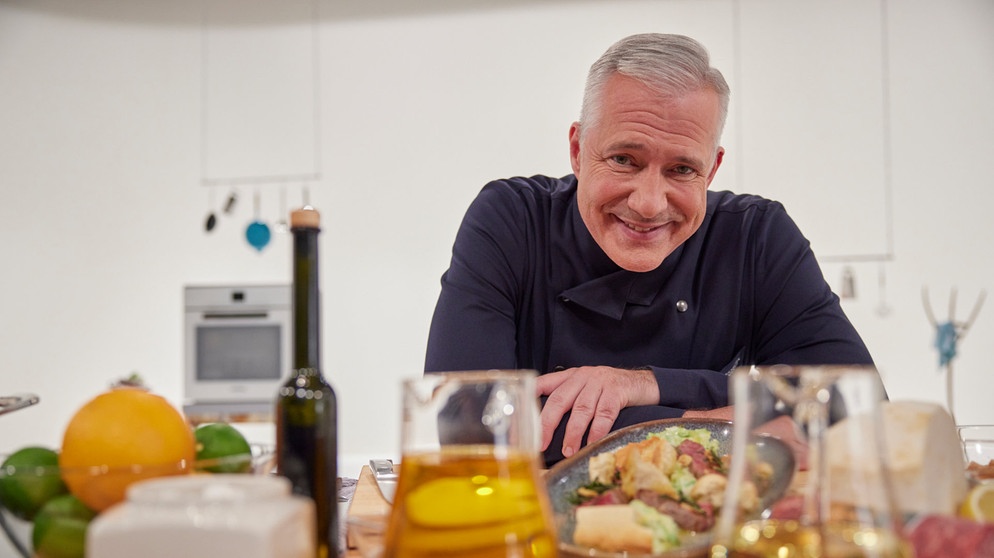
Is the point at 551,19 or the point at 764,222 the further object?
the point at 551,19

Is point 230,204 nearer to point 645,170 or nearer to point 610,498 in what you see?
point 645,170

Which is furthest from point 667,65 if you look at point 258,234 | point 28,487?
point 258,234

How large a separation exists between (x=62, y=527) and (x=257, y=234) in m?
3.37

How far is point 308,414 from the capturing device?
578 millimetres

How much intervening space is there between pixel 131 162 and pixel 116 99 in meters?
0.30

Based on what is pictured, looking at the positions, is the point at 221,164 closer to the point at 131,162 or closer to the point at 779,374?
the point at 131,162

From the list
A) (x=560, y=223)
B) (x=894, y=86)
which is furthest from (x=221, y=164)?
(x=894, y=86)

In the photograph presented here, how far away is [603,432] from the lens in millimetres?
1279

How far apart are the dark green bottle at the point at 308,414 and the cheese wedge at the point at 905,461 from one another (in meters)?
0.32

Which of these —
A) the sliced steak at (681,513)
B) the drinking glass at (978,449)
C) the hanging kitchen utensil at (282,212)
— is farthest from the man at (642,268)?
the hanging kitchen utensil at (282,212)

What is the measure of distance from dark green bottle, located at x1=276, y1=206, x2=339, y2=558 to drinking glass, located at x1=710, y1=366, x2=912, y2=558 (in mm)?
260

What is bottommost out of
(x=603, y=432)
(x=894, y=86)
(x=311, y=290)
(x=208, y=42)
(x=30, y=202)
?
(x=603, y=432)

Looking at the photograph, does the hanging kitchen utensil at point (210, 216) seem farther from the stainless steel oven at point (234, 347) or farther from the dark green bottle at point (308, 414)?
the dark green bottle at point (308, 414)

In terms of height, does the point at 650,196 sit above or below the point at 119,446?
above
